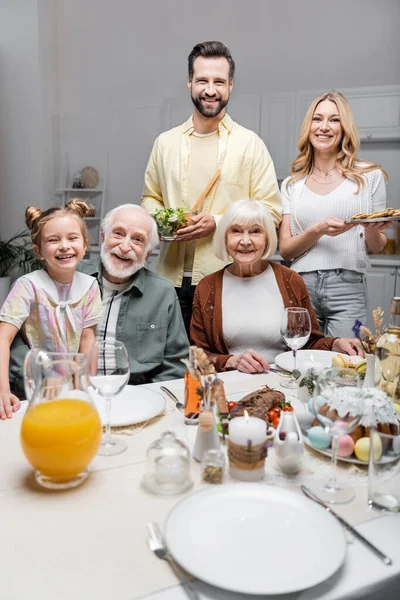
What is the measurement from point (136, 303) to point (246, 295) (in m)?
0.41

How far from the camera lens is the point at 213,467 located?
3.09 ft

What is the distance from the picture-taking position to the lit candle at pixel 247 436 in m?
0.93

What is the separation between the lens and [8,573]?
2.28ft

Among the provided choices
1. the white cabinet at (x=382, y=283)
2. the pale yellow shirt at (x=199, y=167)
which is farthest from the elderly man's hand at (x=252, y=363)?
the white cabinet at (x=382, y=283)

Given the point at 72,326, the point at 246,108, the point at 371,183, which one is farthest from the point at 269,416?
the point at 246,108

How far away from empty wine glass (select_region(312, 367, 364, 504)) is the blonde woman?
4.48 feet

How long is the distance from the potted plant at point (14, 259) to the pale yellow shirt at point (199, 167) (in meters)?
2.60

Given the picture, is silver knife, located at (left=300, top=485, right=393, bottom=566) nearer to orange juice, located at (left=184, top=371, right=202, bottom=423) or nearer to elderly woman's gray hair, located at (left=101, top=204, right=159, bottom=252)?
orange juice, located at (left=184, top=371, right=202, bottom=423)

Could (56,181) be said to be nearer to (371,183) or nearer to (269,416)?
(371,183)

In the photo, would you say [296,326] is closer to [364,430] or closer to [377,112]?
[364,430]

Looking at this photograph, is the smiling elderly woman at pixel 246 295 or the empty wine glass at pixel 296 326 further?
the smiling elderly woman at pixel 246 295

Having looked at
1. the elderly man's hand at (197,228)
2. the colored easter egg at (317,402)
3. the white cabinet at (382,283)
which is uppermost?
the elderly man's hand at (197,228)

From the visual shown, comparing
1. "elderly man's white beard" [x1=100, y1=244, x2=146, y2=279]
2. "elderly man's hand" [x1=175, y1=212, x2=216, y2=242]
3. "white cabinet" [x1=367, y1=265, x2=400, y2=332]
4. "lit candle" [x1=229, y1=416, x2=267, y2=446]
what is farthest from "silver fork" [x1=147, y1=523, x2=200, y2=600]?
"white cabinet" [x1=367, y1=265, x2=400, y2=332]

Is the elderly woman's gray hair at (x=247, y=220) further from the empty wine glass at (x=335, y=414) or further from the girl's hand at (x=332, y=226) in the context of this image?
the empty wine glass at (x=335, y=414)
